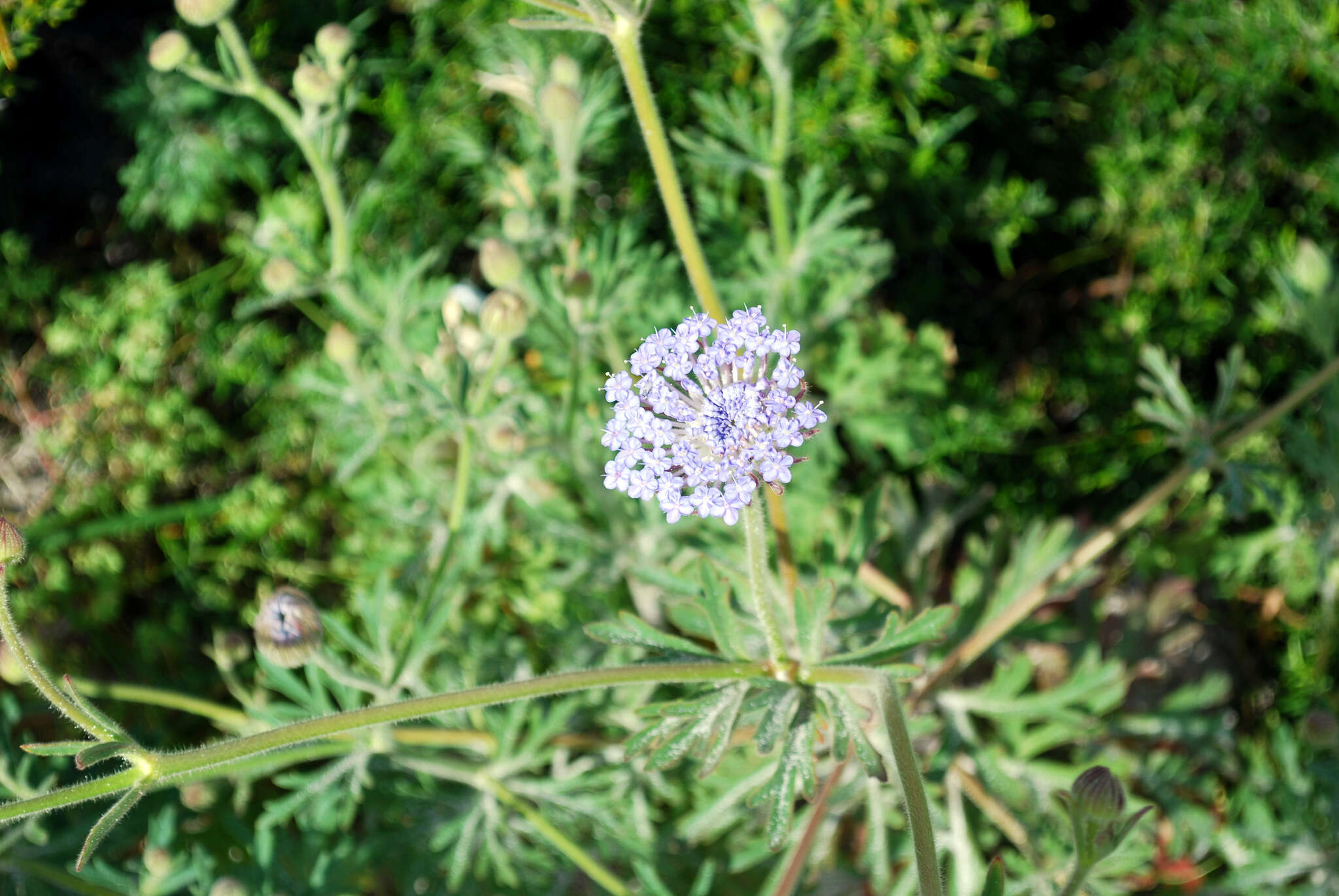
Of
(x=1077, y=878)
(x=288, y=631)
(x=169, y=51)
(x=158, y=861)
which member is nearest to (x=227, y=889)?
(x=158, y=861)

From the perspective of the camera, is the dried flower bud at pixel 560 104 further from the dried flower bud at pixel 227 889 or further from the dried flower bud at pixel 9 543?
the dried flower bud at pixel 227 889

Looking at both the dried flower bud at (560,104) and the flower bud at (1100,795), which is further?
the dried flower bud at (560,104)

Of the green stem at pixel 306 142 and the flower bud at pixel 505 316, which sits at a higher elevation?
the green stem at pixel 306 142

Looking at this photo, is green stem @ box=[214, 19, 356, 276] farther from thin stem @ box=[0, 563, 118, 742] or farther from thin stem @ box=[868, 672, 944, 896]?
thin stem @ box=[868, 672, 944, 896]

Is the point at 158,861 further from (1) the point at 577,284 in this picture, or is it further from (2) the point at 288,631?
(1) the point at 577,284

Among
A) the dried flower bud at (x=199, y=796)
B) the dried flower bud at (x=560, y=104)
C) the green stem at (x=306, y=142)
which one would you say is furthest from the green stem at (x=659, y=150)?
the dried flower bud at (x=199, y=796)

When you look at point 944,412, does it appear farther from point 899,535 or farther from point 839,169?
point 839,169

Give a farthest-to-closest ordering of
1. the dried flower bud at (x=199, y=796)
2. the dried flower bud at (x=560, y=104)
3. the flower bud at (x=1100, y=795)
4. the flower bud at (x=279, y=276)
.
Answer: the dried flower bud at (x=199, y=796) → the flower bud at (x=279, y=276) → the dried flower bud at (x=560, y=104) → the flower bud at (x=1100, y=795)

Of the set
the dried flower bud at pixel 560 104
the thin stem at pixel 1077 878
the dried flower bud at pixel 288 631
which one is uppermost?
the dried flower bud at pixel 560 104
